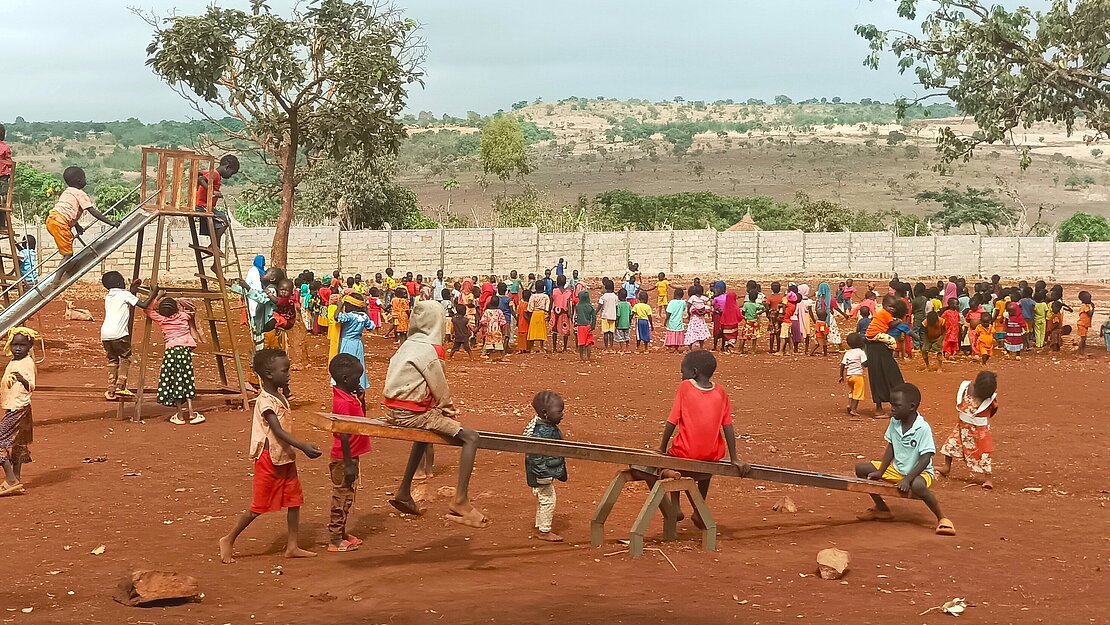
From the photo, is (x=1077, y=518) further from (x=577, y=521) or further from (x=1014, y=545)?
(x=577, y=521)

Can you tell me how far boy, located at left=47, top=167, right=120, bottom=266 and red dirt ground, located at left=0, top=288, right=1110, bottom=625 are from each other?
200 cm

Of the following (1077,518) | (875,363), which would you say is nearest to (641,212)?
(875,363)

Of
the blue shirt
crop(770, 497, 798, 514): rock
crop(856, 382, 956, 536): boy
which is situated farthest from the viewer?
crop(770, 497, 798, 514): rock

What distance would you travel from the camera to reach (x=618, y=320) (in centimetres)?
2294

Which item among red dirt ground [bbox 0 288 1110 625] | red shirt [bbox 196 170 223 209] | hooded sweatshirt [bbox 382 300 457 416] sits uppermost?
red shirt [bbox 196 170 223 209]

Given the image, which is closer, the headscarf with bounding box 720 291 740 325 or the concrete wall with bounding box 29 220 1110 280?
the headscarf with bounding box 720 291 740 325

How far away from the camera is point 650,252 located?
41.7m

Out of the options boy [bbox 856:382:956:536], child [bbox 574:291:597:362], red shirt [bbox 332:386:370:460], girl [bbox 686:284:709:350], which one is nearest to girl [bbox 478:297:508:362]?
child [bbox 574:291:597:362]

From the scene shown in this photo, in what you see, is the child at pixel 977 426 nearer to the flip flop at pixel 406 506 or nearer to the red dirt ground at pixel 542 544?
the red dirt ground at pixel 542 544

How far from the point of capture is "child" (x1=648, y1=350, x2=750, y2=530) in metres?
8.23

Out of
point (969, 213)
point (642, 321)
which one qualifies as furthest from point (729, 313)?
point (969, 213)

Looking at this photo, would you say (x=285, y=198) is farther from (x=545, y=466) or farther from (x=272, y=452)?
(x=272, y=452)

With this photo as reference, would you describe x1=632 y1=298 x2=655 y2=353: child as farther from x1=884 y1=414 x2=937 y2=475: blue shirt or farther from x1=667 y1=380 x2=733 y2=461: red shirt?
x1=667 y1=380 x2=733 y2=461: red shirt

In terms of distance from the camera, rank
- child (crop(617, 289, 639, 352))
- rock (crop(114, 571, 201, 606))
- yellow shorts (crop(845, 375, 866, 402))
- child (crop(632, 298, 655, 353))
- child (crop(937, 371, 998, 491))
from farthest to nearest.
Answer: child (crop(617, 289, 639, 352))
child (crop(632, 298, 655, 353))
yellow shorts (crop(845, 375, 866, 402))
child (crop(937, 371, 998, 491))
rock (crop(114, 571, 201, 606))
